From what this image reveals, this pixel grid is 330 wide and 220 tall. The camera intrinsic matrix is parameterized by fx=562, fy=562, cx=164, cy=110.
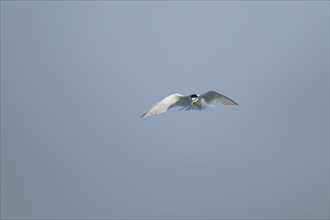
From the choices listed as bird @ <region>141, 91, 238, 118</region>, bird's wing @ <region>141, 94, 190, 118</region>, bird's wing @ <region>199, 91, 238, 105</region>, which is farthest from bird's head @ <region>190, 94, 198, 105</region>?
bird's wing @ <region>141, 94, 190, 118</region>

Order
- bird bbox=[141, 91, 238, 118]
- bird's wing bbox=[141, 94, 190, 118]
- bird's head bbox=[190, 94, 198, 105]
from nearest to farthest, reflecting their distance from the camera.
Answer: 1. bird's head bbox=[190, 94, 198, 105]
2. bird bbox=[141, 91, 238, 118]
3. bird's wing bbox=[141, 94, 190, 118]

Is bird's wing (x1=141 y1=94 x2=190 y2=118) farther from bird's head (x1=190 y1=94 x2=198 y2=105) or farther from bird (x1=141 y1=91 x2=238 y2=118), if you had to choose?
bird's head (x1=190 y1=94 x2=198 y2=105)

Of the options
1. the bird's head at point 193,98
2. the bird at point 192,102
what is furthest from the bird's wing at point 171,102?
the bird's head at point 193,98

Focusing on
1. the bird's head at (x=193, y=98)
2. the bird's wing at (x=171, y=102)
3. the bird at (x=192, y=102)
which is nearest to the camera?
the bird's head at (x=193, y=98)

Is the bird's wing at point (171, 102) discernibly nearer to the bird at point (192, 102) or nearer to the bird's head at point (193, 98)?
the bird at point (192, 102)

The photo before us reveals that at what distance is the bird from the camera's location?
15.8 metres

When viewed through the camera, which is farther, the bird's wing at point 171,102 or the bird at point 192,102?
the bird's wing at point 171,102

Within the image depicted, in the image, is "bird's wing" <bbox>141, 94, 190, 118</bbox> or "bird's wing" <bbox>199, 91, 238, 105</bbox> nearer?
"bird's wing" <bbox>199, 91, 238, 105</bbox>

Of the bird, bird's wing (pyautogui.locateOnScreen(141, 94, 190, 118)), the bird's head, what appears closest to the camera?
the bird's head

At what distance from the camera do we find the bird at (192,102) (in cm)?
1577

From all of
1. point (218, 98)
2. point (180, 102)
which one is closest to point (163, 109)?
point (180, 102)

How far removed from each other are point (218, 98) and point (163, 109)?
1.61 metres

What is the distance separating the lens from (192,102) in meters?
15.6

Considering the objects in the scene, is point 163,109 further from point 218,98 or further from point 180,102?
point 218,98
